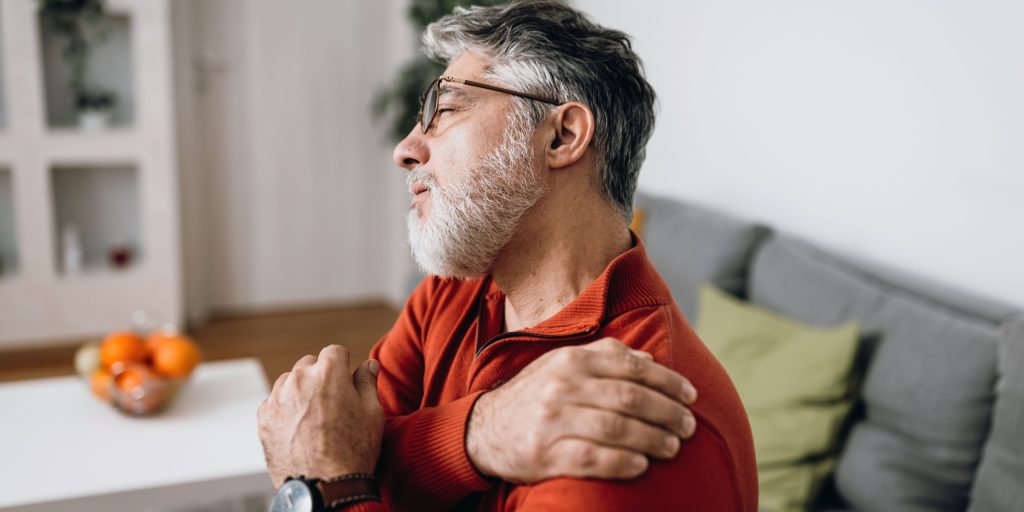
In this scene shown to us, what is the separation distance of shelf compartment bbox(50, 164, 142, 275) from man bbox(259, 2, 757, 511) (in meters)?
3.09

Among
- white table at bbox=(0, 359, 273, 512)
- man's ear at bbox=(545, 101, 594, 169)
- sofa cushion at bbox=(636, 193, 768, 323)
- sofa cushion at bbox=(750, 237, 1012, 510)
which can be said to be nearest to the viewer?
man's ear at bbox=(545, 101, 594, 169)

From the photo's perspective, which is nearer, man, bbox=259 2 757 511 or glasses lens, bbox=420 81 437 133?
man, bbox=259 2 757 511

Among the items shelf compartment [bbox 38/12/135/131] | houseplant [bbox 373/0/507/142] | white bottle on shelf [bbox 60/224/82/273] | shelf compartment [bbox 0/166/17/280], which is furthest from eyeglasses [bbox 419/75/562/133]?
shelf compartment [bbox 0/166/17/280]

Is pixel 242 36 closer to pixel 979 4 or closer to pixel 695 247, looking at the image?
pixel 695 247

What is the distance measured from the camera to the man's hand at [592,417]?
0.78 meters

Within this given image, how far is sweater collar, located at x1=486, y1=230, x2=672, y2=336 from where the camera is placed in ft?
3.17

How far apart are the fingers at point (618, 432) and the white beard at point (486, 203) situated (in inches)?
14.0

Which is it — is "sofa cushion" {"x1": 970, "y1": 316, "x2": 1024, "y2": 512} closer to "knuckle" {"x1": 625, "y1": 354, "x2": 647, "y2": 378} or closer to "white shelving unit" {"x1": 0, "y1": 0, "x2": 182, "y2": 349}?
"knuckle" {"x1": 625, "y1": 354, "x2": 647, "y2": 378}

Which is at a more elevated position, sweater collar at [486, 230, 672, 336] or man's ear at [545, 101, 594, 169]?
man's ear at [545, 101, 594, 169]

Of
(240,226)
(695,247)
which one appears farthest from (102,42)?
(695,247)

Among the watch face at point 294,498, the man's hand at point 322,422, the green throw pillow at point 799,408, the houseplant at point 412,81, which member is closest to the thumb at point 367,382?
the man's hand at point 322,422

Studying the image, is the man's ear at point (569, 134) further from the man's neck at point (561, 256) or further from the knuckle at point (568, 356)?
the knuckle at point (568, 356)

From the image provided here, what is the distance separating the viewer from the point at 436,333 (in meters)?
1.17

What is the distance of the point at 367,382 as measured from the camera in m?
0.99
